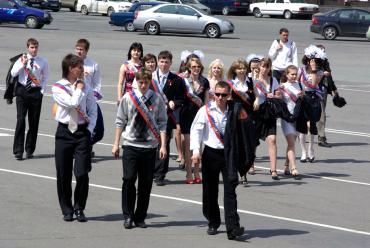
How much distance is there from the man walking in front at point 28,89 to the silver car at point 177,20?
28309mm

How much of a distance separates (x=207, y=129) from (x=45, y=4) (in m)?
55.7

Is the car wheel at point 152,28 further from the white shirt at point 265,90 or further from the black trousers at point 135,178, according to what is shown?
the black trousers at point 135,178

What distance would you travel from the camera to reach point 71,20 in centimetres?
5559

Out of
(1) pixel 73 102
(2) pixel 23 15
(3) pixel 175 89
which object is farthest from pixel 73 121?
(2) pixel 23 15

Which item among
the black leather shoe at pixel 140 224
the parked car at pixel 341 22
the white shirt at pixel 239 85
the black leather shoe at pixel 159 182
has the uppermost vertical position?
the parked car at pixel 341 22

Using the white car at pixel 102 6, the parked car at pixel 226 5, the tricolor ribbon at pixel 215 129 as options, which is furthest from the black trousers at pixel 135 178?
the parked car at pixel 226 5

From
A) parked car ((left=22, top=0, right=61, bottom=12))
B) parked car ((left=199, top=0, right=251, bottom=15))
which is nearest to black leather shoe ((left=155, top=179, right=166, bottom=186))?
Answer: parked car ((left=199, top=0, right=251, bottom=15))

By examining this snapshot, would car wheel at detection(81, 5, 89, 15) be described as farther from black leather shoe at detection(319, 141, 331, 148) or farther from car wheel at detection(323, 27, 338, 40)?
Result: black leather shoe at detection(319, 141, 331, 148)

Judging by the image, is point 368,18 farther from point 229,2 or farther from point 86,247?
point 86,247

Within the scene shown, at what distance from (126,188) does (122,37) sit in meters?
31.3

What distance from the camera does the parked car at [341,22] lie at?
145 ft

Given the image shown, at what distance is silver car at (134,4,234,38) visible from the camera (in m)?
43.1

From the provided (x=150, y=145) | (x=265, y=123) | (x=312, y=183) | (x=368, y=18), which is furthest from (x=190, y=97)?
(x=368, y=18)

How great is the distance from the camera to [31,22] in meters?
46.3
